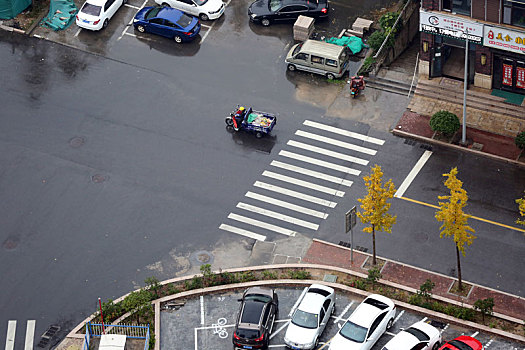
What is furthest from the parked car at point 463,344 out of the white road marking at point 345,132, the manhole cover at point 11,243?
the manhole cover at point 11,243

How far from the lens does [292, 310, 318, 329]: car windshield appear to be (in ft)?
167

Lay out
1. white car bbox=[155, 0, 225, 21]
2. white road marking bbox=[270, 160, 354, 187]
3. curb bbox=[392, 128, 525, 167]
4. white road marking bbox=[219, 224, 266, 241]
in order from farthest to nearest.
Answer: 1. white car bbox=[155, 0, 225, 21]
2. curb bbox=[392, 128, 525, 167]
3. white road marking bbox=[270, 160, 354, 187]
4. white road marking bbox=[219, 224, 266, 241]

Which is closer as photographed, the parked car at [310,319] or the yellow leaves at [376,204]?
the parked car at [310,319]

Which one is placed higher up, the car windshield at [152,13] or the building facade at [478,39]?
the building facade at [478,39]

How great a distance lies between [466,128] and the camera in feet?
208

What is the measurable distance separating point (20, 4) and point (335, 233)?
3049cm

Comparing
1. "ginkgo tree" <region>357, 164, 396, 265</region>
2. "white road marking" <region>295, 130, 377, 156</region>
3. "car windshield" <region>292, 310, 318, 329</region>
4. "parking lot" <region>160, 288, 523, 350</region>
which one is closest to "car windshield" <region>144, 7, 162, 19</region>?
"white road marking" <region>295, 130, 377, 156</region>

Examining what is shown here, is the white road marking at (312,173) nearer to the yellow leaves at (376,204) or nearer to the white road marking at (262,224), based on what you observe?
the white road marking at (262,224)

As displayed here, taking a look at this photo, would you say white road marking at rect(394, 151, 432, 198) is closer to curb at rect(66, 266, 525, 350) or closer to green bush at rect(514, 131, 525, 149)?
green bush at rect(514, 131, 525, 149)

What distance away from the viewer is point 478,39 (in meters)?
62.3

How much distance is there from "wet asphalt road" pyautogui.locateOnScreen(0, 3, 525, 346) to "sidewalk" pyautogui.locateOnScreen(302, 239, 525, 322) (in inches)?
28.5

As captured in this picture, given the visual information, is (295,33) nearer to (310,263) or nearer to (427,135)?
(427,135)

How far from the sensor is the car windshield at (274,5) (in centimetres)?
7125

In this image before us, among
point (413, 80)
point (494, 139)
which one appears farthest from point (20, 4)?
point (494, 139)
